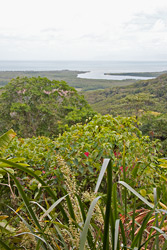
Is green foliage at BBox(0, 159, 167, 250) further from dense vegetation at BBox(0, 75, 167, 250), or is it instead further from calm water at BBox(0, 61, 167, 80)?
calm water at BBox(0, 61, 167, 80)

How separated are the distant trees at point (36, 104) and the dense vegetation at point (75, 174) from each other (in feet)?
0.14

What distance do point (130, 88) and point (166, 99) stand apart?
14.5 meters

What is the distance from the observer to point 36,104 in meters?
9.10

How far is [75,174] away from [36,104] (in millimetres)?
7915

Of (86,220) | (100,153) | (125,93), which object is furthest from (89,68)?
(86,220)

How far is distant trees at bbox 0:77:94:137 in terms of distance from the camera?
888cm

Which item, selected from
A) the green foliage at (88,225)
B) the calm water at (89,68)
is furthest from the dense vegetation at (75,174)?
the calm water at (89,68)

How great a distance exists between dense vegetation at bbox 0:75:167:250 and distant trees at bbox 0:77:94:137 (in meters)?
0.04

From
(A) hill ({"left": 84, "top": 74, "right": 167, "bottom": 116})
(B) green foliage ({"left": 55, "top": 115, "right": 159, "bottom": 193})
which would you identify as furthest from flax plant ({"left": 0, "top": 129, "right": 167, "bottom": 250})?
(A) hill ({"left": 84, "top": 74, "right": 167, "bottom": 116})

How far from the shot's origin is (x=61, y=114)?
900 centimetres

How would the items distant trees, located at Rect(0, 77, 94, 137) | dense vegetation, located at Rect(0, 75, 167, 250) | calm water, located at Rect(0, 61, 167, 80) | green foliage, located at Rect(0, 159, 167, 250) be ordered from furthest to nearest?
calm water, located at Rect(0, 61, 167, 80)
distant trees, located at Rect(0, 77, 94, 137)
dense vegetation, located at Rect(0, 75, 167, 250)
green foliage, located at Rect(0, 159, 167, 250)

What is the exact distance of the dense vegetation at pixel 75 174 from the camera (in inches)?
27.6

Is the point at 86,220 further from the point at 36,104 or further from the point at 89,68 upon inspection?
the point at 89,68

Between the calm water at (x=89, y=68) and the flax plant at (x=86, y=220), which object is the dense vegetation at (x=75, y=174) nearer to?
the flax plant at (x=86, y=220)
